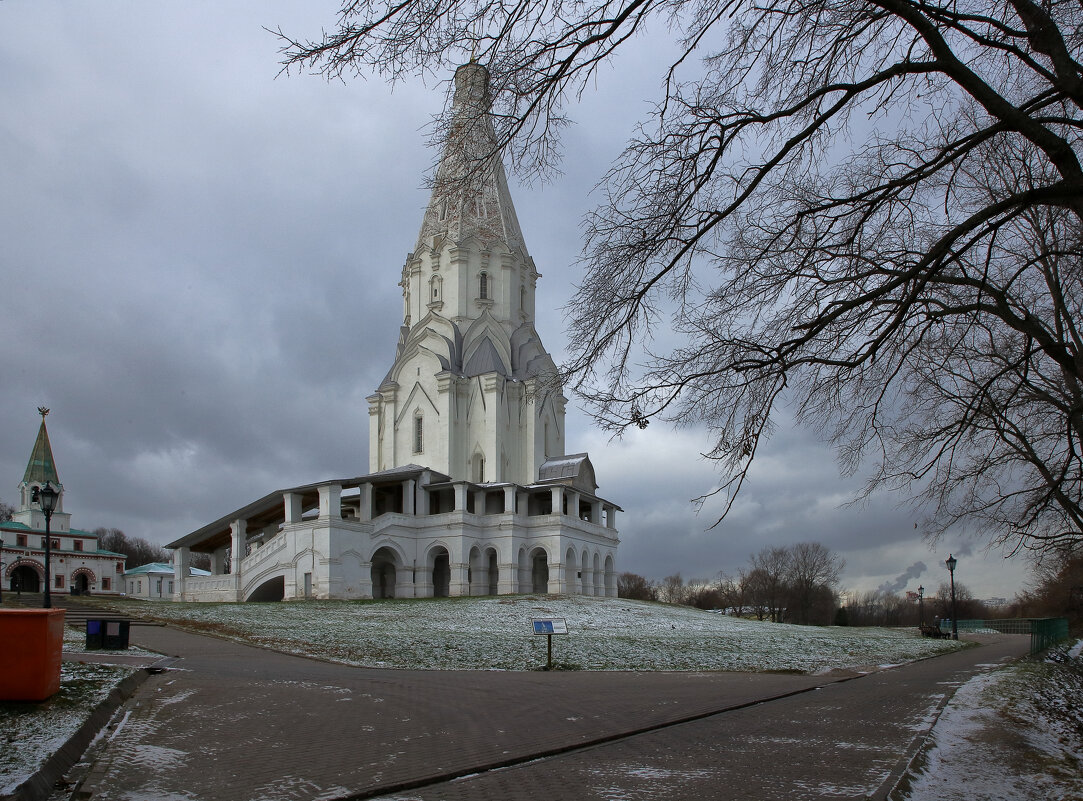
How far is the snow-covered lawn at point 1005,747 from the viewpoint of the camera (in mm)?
6371

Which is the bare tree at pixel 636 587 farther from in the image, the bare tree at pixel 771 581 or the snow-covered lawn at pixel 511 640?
the snow-covered lawn at pixel 511 640

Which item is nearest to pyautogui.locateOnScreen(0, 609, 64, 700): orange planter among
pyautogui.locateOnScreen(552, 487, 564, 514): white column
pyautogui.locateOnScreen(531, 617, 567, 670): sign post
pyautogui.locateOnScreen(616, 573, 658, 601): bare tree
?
pyautogui.locateOnScreen(531, 617, 567, 670): sign post

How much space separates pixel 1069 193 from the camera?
686cm

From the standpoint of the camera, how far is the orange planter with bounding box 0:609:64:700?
771 centimetres

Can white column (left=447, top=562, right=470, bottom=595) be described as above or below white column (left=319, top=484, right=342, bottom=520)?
below

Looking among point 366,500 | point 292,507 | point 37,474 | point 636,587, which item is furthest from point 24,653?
point 636,587

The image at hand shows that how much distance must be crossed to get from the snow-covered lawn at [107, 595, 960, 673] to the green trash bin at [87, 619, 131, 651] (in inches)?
144

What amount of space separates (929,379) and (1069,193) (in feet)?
16.1

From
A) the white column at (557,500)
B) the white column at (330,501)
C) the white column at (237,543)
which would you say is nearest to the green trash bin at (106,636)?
the white column at (330,501)

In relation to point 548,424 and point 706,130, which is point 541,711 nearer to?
point 706,130

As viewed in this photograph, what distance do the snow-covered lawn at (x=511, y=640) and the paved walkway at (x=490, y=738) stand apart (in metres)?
4.41

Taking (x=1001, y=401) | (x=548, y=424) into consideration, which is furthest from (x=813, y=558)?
(x=1001, y=401)

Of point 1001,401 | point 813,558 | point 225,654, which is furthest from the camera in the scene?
point 813,558

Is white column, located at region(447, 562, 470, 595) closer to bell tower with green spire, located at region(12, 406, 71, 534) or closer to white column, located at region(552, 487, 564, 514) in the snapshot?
white column, located at region(552, 487, 564, 514)
